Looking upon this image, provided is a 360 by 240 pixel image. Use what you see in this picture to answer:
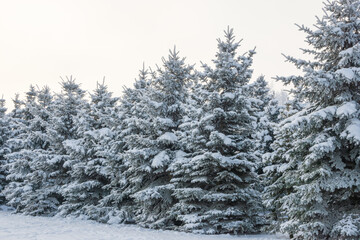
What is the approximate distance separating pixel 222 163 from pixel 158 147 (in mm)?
4139

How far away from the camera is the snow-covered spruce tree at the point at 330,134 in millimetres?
9461

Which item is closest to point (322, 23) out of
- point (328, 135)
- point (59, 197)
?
point (328, 135)

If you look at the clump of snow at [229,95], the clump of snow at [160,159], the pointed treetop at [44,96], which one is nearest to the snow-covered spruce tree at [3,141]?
the pointed treetop at [44,96]

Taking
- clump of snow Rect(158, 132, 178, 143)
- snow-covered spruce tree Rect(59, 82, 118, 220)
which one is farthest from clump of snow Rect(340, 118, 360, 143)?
snow-covered spruce tree Rect(59, 82, 118, 220)

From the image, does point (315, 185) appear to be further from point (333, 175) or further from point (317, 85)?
point (317, 85)

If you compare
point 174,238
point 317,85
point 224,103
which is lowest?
point 174,238

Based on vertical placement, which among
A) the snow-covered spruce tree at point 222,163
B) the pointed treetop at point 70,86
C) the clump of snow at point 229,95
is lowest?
the snow-covered spruce tree at point 222,163

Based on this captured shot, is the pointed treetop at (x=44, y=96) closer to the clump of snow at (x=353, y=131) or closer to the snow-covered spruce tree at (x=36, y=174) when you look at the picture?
the snow-covered spruce tree at (x=36, y=174)

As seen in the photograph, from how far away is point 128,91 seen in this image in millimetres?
21141

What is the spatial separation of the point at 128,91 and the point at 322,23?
1362cm

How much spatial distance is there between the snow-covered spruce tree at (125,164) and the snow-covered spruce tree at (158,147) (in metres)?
0.06

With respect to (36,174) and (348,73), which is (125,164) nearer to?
(36,174)

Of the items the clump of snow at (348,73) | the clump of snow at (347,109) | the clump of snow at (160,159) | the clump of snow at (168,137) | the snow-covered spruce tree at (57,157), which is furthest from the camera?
the snow-covered spruce tree at (57,157)

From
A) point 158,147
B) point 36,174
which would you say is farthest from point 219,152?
point 36,174
